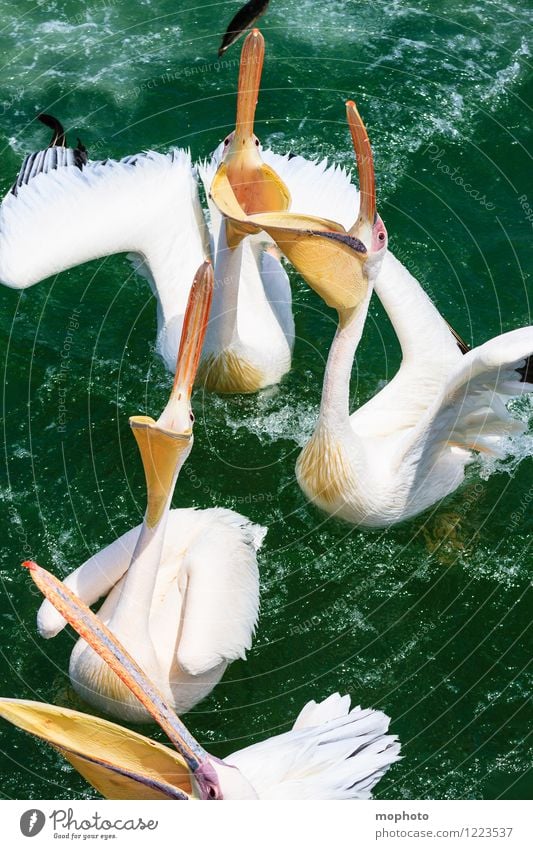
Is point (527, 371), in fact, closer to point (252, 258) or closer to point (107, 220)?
point (252, 258)

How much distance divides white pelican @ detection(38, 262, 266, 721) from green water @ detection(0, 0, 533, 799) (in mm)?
452

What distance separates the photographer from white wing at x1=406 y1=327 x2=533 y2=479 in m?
5.10

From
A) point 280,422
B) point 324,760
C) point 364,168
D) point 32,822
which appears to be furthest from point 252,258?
point 32,822

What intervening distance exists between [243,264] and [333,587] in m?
1.88

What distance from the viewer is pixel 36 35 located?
9133mm

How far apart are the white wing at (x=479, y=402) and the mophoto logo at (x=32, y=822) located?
2348mm

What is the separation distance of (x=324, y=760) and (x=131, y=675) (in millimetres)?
829

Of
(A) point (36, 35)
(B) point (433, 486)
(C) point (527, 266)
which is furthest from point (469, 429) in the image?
(A) point (36, 35)

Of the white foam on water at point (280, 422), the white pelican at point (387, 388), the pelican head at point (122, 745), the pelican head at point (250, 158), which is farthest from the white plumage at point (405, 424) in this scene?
the pelican head at point (122, 745)

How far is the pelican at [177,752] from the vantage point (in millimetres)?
4227

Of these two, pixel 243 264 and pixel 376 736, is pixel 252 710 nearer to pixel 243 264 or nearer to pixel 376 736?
pixel 376 736

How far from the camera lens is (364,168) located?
17.7 feet

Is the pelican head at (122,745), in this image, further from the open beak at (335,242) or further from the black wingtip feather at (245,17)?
the black wingtip feather at (245,17)

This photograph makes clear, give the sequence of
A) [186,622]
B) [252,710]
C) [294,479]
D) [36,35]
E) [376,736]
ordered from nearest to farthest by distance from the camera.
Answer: [376,736]
[186,622]
[252,710]
[294,479]
[36,35]
